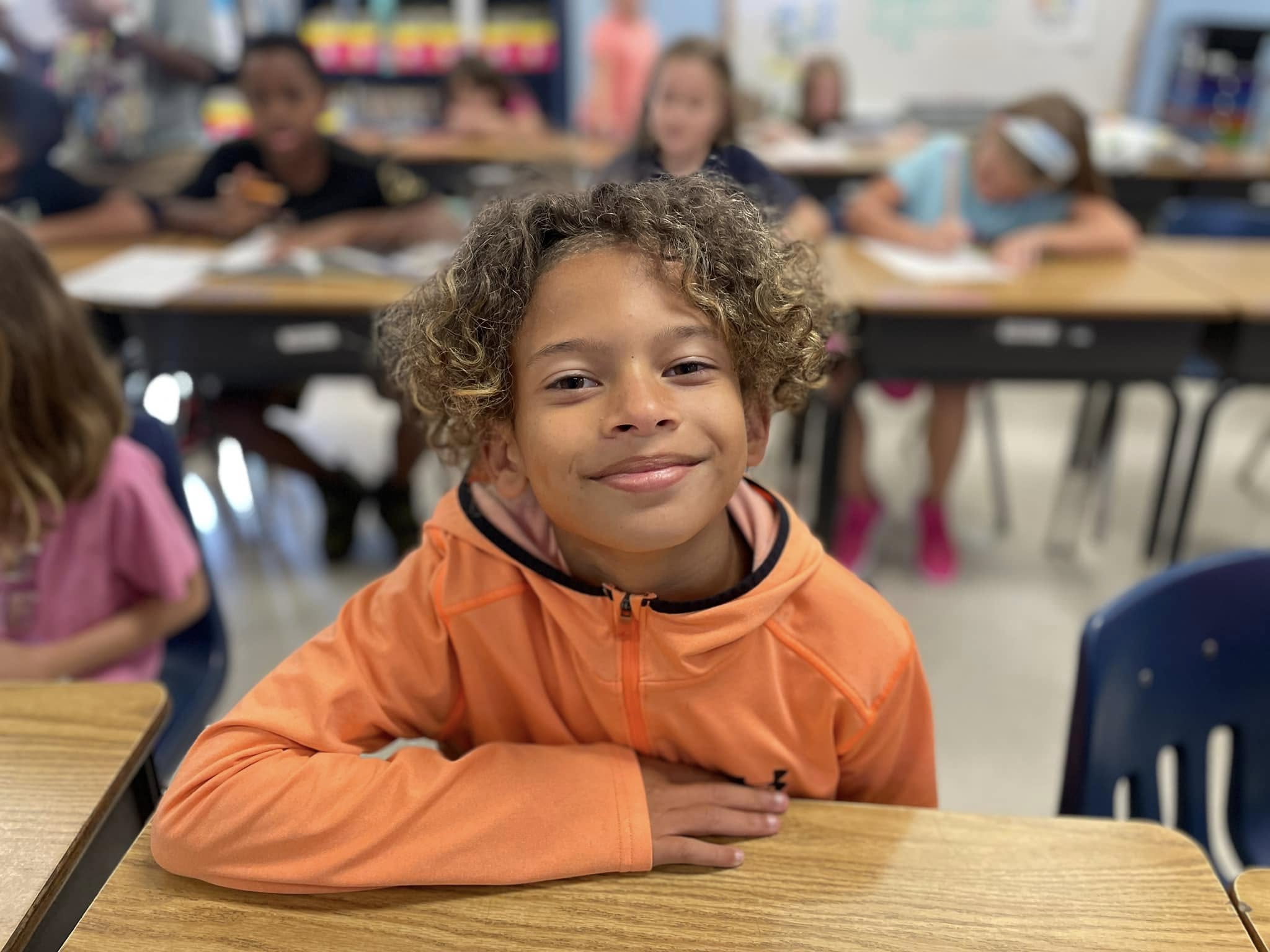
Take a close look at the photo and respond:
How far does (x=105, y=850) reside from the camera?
2.76 feet

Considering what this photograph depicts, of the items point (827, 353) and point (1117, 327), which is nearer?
point (827, 353)

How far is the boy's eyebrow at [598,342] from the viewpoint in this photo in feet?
2.16

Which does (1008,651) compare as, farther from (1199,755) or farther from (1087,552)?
(1199,755)

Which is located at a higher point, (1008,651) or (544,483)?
(544,483)

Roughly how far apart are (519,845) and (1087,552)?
226 cm

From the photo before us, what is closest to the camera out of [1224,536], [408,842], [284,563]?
[408,842]

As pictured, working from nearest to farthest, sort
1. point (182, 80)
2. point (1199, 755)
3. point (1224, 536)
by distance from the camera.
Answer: point (1199, 755) < point (1224, 536) < point (182, 80)

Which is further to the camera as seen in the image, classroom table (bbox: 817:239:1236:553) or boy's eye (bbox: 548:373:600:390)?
classroom table (bbox: 817:239:1236:553)

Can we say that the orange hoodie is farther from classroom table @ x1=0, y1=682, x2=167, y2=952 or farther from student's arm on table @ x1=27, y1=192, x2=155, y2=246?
student's arm on table @ x1=27, y1=192, x2=155, y2=246

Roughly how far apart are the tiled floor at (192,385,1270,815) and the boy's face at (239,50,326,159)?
0.93 metres

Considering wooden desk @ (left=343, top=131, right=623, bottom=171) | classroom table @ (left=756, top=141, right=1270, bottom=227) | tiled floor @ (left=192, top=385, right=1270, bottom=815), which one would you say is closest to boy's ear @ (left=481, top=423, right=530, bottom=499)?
tiled floor @ (left=192, top=385, right=1270, bottom=815)

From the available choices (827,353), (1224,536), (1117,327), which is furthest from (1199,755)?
(1224,536)

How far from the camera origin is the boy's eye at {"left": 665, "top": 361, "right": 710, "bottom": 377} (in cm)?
68

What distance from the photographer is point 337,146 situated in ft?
8.14
